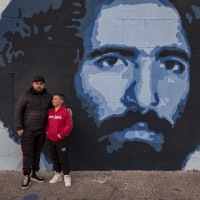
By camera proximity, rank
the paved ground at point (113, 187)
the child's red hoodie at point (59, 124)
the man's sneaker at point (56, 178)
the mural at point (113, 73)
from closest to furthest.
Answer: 1. the paved ground at point (113, 187)
2. the child's red hoodie at point (59, 124)
3. the man's sneaker at point (56, 178)
4. the mural at point (113, 73)

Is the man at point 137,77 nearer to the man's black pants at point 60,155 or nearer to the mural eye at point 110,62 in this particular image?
the mural eye at point 110,62

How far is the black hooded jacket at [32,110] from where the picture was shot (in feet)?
16.6

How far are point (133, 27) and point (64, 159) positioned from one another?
6.77 ft

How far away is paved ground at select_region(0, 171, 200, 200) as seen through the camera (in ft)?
16.2

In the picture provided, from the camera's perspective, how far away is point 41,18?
216 inches

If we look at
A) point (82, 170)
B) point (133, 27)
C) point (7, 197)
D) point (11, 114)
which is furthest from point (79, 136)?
point (133, 27)

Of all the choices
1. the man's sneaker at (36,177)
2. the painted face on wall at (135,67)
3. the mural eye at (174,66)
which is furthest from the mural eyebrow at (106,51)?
the man's sneaker at (36,177)

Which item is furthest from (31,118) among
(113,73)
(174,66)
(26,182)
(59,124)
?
(174,66)

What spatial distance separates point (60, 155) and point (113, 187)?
83 centimetres

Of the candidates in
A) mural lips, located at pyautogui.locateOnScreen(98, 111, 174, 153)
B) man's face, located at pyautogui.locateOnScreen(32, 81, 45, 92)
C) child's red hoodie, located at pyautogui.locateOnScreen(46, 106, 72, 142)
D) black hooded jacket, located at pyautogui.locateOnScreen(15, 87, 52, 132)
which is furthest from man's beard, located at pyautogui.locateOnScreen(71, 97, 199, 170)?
man's face, located at pyautogui.locateOnScreen(32, 81, 45, 92)

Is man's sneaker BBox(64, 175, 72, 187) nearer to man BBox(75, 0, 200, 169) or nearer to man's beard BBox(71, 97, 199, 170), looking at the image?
man's beard BBox(71, 97, 199, 170)

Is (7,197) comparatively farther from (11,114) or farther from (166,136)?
(166,136)

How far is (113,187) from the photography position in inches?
207

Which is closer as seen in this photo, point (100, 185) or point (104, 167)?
point (100, 185)
